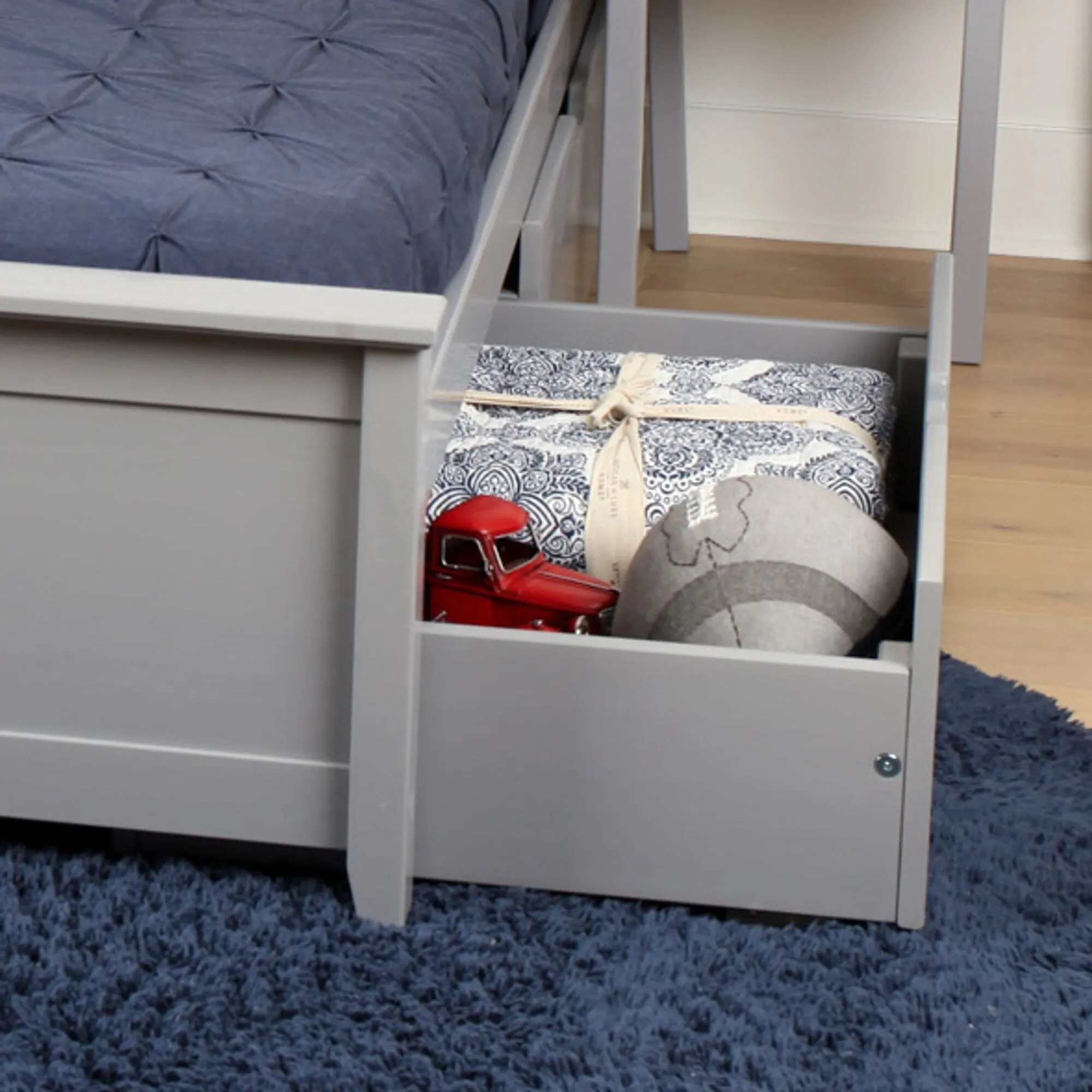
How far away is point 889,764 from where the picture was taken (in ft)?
3.85

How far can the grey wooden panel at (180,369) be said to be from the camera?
1.12m

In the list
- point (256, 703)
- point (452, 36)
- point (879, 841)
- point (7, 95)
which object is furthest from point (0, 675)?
point (452, 36)

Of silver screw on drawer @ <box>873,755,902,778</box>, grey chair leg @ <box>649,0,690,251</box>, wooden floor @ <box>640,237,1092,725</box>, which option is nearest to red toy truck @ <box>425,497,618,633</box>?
silver screw on drawer @ <box>873,755,902,778</box>

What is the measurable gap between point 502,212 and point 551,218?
0.27 m

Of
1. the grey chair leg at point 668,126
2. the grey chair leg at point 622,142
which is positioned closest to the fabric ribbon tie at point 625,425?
the grey chair leg at point 622,142

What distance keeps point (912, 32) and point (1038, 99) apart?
0.72 feet

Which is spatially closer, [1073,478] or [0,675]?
[0,675]

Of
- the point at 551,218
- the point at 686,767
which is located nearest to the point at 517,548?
the point at 686,767

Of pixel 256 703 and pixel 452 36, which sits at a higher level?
pixel 452 36

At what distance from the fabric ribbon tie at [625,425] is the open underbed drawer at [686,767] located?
0.87 ft

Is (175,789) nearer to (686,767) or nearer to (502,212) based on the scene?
(686,767)

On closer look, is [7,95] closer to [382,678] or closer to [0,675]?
[0,675]

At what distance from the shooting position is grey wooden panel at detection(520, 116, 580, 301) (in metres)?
1.89

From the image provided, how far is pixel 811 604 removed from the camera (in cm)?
127
